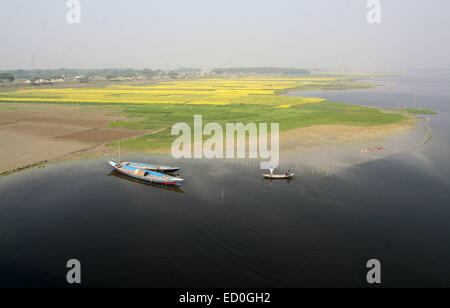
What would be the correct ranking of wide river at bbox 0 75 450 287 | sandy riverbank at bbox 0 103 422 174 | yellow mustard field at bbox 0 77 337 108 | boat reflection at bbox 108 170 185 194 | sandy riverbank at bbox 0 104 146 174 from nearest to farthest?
wide river at bbox 0 75 450 287, boat reflection at bbox 108 170 185 194, sandy riverbank at bbox 0 103 422 174, sandy riverbank at bbox 0 104 146 174, yellow mustard field at bbox 0 77 337 108

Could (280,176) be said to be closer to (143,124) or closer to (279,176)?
(279,176)

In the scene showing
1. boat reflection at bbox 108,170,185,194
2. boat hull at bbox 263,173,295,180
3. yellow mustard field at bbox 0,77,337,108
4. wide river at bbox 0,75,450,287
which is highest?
yellow mustard field at bbox 0,77,337,108

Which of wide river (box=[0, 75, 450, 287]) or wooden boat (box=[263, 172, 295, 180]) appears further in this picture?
wooden boat (box=[263, 172, 295, 180])

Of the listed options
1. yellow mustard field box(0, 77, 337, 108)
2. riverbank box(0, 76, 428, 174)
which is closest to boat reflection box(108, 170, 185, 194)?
riverbank box(0, 76, 428, 174)

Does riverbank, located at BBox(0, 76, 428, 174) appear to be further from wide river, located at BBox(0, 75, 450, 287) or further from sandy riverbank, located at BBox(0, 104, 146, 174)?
wide river, located at BBox(0, 75, 450, 287)

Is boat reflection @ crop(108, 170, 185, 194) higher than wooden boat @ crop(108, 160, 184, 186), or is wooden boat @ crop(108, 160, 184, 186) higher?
wooden boat @ crop(108, 160, 184, 186)

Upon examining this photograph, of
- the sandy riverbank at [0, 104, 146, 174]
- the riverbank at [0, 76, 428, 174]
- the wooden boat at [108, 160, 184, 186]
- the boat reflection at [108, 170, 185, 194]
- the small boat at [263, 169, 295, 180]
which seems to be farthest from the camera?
the riverbank at [0, 76, 428, 174]

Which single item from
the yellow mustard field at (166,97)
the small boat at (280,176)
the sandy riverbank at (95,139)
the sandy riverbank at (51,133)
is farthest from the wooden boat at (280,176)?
the yellow mustard field at (166,97)
